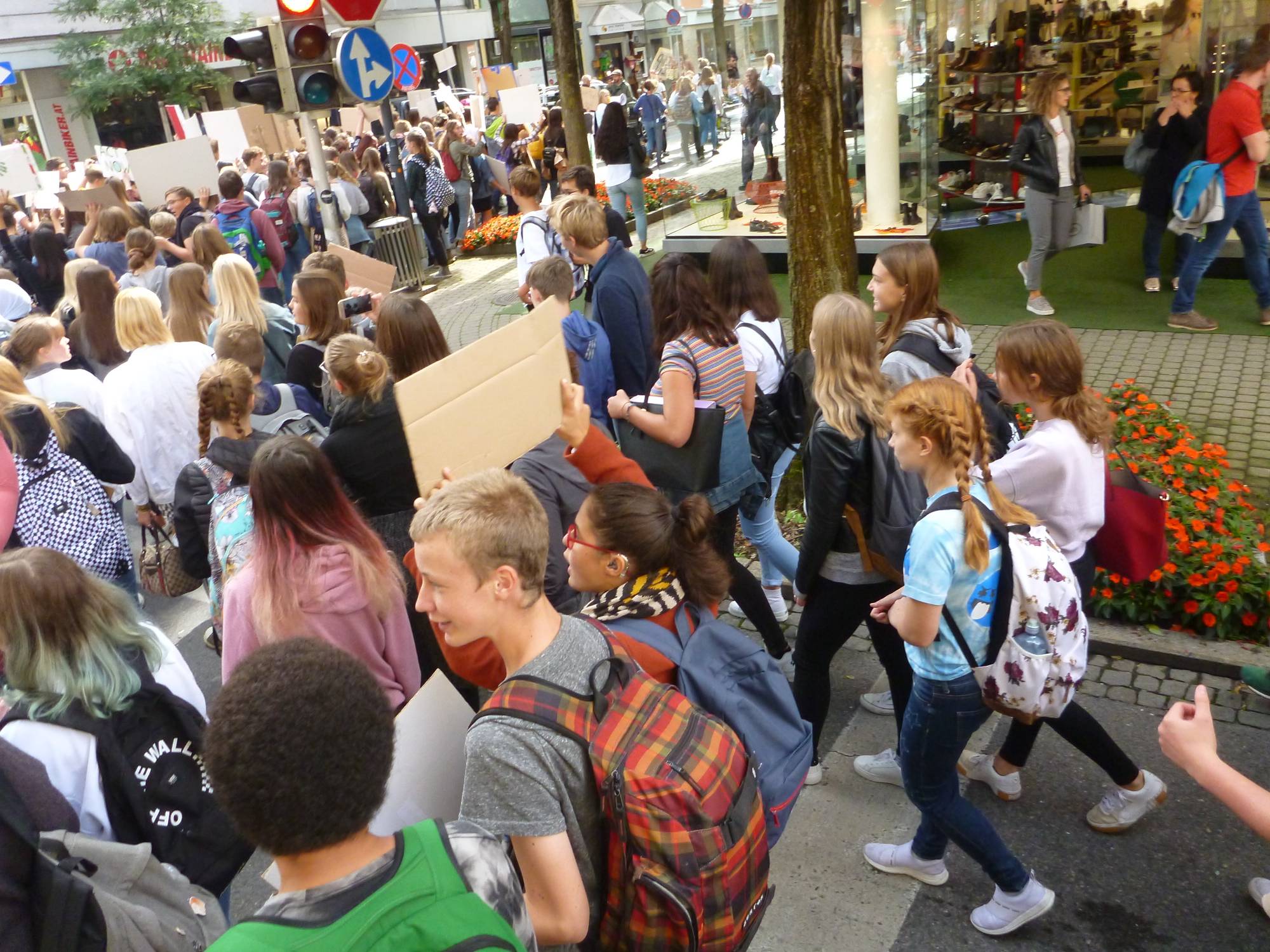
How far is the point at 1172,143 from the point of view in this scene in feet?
27.6

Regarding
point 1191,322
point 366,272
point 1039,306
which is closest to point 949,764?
point 366,272

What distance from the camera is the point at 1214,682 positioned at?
165 inches

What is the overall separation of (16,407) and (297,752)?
344 cm

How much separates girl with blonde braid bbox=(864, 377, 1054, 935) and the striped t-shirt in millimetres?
1300

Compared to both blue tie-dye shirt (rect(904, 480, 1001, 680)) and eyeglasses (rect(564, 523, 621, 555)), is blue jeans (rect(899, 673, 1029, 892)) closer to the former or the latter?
blue tie-dye shirt (rect(904, 480, 1001, 680))

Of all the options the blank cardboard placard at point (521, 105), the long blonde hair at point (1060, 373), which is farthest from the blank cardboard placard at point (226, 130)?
the long blonde hair at point (1060, 373)

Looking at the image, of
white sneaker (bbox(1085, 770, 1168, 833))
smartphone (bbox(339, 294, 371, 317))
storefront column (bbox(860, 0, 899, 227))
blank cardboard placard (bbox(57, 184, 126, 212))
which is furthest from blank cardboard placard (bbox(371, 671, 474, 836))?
blank cardboard placard (bbox(57, 184, 126, 212))

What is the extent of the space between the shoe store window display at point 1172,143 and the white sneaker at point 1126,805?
593 cm

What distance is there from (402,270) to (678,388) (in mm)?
9728

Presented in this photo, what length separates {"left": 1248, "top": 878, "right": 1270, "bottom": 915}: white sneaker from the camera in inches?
119

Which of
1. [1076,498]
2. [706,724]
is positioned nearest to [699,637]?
[706,724]

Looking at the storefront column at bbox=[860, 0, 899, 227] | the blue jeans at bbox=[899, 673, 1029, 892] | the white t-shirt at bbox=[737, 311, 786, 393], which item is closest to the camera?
the blue jeans at bbox=[899, 673, 1029, 892]

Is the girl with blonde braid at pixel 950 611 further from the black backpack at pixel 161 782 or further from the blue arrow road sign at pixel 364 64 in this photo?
the blue arrow road sign at pixel 364 64

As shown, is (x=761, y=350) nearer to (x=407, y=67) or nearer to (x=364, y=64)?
(x=364, y=64)
